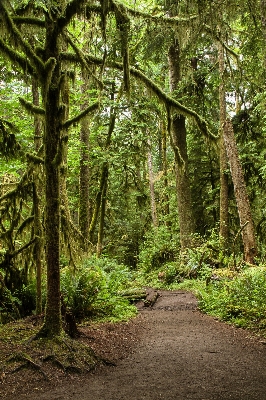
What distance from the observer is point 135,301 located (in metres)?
12.2

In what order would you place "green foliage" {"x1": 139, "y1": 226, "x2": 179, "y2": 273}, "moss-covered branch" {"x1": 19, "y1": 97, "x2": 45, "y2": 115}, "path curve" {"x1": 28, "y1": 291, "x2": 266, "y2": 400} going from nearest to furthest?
"path curve" {"x1": 28, "y1": 291, "x2": 266, "y2": 400}
"moss-covered branch" {"x1": 19, "y1": 97, "x2": 45, "y2": 115}
"green foliage" {"x1": 139, "y1": 226, "x2": 179, "y2": 273}

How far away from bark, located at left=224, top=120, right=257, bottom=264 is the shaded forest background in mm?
44

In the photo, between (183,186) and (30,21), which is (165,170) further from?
(30,21)

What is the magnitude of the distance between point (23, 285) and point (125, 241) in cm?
1592

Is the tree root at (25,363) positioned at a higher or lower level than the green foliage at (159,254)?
lower

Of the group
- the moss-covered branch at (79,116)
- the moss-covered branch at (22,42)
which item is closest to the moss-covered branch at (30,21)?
the moss-covered branch at (22,42)

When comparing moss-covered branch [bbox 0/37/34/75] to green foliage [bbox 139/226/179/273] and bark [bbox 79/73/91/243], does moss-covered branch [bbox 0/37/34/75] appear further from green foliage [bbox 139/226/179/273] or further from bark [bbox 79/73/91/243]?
green foliage [bbox 139/226/179/273]

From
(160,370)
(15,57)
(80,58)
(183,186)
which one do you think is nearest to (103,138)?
(183,186)

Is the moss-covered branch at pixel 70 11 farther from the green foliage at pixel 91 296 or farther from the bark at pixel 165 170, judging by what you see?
the bark at pixel 165 170

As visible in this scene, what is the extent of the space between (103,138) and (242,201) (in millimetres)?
9541

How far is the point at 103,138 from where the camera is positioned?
2047cm

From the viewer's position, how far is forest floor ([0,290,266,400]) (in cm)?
434

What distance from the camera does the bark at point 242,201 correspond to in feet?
45.8

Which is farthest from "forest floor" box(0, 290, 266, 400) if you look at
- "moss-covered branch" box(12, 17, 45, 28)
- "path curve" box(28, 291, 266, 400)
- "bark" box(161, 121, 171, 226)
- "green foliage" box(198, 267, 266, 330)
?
"bark" box(161, 121, 171, 226)
